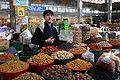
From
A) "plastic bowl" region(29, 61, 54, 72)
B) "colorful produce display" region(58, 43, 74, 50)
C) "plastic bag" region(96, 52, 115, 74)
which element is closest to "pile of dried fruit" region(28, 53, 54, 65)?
"plastic bowl" region(29, 61, 54, 72)

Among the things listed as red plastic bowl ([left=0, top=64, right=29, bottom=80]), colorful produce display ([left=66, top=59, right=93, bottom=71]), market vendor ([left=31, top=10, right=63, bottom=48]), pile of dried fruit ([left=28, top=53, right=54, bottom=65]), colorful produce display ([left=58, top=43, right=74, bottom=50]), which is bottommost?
red plastic bowl ([left=0, top=64, right=29, bottom=80])

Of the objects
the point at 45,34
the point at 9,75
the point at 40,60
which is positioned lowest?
the point at 9,75

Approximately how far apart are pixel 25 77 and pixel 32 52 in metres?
0.94

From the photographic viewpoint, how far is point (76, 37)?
5.70 meters

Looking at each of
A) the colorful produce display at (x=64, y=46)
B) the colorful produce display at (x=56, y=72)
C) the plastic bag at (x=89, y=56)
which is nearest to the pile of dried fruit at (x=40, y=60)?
the colorful produce display at (x=56, y=72)

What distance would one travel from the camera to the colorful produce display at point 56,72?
8.91ft

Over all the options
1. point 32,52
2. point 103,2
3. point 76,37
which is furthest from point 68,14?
point 32,52

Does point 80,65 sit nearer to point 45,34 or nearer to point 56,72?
point 56,72

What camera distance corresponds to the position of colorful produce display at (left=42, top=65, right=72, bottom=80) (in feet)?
8.91

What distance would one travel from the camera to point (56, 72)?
2.80m

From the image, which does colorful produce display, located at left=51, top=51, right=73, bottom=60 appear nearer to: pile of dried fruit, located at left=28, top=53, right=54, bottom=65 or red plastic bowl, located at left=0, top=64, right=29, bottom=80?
pile of dried fruit, located at left=28, top=53, right=54, bottom=65

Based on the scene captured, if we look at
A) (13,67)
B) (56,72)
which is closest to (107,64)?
(56,72)

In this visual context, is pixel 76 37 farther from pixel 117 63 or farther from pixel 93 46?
pixel 117 63

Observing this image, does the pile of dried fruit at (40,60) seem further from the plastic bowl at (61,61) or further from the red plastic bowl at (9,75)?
the red plastic bowl at (9,75)
